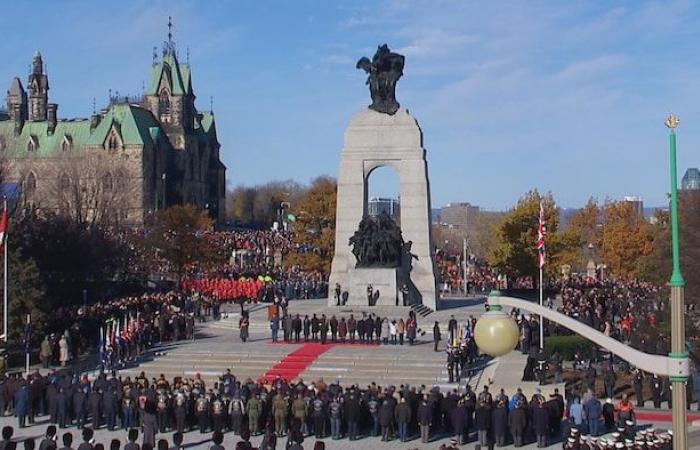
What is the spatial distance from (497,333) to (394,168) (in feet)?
110

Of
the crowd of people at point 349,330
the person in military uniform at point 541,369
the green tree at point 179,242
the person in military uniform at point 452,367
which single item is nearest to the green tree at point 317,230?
the green tree at point 179,242

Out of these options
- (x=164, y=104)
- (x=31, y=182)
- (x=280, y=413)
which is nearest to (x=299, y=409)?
(x=280, y=413)

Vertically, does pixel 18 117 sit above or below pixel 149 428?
above

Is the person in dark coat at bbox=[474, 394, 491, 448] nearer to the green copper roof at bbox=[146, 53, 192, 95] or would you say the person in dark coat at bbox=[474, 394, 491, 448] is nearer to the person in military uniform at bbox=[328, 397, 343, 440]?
the person in military uniform at bbox=[328, 397, 343, 440]

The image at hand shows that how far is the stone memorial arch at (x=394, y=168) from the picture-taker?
128 feet

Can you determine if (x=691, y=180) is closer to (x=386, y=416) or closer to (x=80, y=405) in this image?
(x=386, y=416)

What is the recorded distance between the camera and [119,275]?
52.8m

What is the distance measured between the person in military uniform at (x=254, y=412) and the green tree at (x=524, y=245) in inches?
1469

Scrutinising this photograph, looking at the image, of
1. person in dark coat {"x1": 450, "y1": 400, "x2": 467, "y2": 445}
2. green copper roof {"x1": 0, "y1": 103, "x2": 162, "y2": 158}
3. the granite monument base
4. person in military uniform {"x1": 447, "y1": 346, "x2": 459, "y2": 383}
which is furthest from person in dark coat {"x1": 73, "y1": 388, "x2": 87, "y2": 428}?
green copper roof {"x1": 0, "y1": 103, "x2": 162, "y2": 158}

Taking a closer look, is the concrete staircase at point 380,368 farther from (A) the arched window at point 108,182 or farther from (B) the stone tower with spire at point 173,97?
(B) the stone tower with spire at point 173,97

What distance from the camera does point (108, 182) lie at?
71062 millimetres

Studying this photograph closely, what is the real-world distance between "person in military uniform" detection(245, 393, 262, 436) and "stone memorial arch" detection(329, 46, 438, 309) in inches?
751

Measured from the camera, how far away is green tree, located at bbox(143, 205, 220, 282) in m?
57.0

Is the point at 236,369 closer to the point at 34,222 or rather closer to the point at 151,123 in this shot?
the point at 34,222
